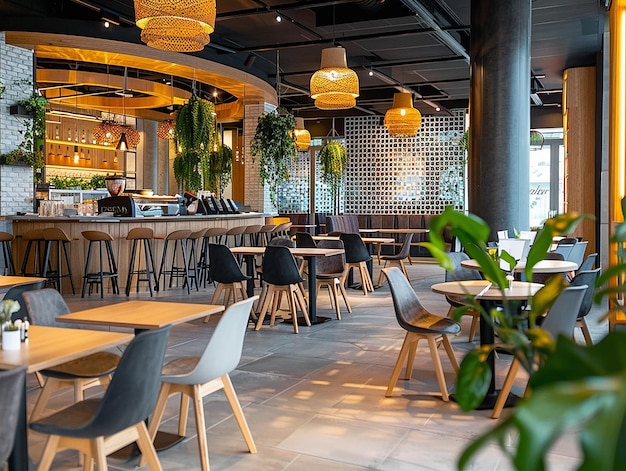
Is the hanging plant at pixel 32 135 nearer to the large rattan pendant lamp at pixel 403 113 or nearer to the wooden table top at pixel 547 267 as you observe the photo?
the large rattan pendant lamp at pixel 403 113

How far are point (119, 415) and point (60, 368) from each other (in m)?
1.11

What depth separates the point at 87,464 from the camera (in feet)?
9.00

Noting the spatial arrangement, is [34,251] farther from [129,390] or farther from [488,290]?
[129,390]

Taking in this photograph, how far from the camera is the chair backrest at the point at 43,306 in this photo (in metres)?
3.47

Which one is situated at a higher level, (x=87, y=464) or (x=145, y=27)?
(x=145, y=27)

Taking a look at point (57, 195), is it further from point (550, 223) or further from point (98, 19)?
point (550, 223)

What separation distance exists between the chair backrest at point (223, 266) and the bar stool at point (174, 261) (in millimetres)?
2598

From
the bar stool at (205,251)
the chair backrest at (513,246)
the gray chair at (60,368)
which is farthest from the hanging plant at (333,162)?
the gray chair at (60,368)

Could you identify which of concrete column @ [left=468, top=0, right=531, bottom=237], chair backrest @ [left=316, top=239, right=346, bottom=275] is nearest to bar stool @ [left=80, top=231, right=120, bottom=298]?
chair backrest @ [left=316, top=239, right=346, bottom=275]

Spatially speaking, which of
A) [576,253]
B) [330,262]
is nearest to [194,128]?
[330,262]

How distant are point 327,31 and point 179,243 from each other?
4.37 metres

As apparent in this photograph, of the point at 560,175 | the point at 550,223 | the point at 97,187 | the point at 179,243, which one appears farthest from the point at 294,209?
the point at 550,223

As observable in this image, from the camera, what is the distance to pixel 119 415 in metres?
2.45

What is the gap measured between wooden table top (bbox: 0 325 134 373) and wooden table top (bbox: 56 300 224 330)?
0.23 m
